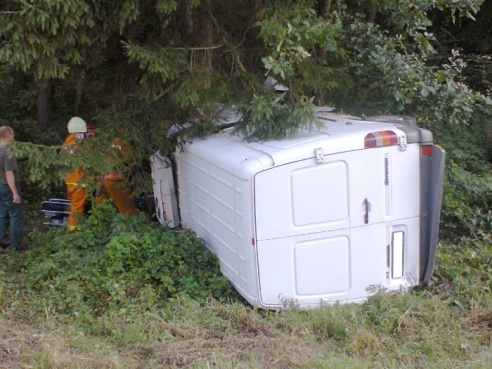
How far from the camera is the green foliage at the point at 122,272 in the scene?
21.9 feet

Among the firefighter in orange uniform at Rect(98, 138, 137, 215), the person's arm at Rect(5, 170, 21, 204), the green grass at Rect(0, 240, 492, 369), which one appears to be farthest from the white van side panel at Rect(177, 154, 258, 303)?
the person's arm at Rect(5, 170, 21, 204)

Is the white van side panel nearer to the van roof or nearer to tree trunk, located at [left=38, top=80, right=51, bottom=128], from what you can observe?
the van roof

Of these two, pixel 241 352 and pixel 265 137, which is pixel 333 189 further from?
pixel 241 352

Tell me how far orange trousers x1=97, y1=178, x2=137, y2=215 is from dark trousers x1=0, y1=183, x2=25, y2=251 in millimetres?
1105

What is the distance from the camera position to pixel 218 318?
6.28m

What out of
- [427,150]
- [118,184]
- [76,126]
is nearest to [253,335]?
[427,150]

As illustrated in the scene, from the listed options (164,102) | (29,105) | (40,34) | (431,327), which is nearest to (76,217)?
(164,102)

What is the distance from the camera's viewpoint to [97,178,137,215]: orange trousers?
874 centimetres

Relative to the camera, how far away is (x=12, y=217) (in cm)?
875

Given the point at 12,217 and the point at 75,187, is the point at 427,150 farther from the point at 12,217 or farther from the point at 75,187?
the point at 12,217

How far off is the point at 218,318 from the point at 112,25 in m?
3.38

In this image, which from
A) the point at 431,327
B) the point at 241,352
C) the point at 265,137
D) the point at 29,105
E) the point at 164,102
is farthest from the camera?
the point at 29,105

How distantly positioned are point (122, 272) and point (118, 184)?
182cm

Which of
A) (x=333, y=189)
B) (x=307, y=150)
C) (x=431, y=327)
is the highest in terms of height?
(x=307, y=150)
